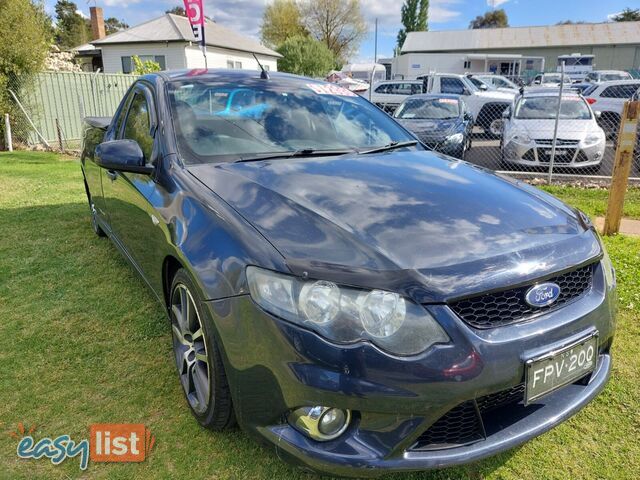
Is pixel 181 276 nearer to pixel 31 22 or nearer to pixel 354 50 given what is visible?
pixel 31 22

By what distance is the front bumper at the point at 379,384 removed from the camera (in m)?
1.56

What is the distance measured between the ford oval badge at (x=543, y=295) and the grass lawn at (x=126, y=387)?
0.79m

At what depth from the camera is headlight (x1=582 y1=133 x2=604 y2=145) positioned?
26.9ft

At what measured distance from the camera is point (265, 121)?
2979mm

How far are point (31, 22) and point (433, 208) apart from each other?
13.3 m

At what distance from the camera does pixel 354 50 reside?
5769 centimetres

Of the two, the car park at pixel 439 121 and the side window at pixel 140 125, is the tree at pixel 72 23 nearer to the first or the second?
the car park at pixel 439 121

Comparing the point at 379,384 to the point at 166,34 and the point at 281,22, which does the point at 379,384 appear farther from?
the point at 281,22

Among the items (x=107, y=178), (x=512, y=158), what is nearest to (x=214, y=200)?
(x=107, y=178)

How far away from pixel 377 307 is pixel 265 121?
173 cm

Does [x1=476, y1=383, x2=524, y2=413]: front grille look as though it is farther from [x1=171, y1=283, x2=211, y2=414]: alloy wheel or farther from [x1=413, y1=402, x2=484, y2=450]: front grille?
[x1=171, y1=283, x2=211, y2=414]: alloy wheel

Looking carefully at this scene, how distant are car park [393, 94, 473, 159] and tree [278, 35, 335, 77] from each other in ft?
107

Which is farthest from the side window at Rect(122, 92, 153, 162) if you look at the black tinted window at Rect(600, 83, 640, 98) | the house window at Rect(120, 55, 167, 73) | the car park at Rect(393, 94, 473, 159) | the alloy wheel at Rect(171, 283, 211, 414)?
the house window at Rect(120, 55, 167, 73)

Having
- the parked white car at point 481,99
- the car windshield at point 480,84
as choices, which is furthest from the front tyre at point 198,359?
the car windshield at point 480,84
